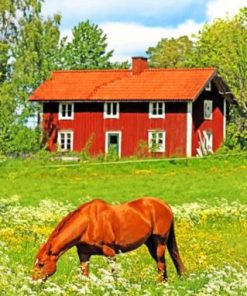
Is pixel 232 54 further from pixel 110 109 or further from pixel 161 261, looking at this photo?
pixel 161 261

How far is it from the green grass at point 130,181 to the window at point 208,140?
1353 centimetres

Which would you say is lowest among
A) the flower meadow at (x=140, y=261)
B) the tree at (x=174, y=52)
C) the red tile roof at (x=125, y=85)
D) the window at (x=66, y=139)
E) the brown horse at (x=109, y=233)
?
the flower meadow at (x=140, y=261)

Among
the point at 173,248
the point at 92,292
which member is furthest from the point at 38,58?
the point at 92,292

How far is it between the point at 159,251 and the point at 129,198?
59.0ft

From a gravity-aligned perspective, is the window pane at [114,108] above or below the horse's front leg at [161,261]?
above

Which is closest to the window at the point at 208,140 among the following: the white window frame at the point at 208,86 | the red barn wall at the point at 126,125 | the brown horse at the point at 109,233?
the red barn wall at the point at 126,125

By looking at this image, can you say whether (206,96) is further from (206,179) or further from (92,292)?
(92,292)

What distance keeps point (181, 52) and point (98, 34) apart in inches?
429

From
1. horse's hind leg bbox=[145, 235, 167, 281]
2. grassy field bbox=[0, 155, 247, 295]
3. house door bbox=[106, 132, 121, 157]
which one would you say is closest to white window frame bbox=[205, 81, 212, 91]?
house door bbox=[106, 132, 121, 157]

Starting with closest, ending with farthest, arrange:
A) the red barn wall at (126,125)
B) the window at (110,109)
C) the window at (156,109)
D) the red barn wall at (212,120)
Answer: the red barn wall at (126,125)
the window at (156,109)
the red barn wall at (212,120)
the window at (110,109)

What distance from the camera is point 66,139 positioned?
66812 millimetres

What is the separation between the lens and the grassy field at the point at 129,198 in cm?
1111

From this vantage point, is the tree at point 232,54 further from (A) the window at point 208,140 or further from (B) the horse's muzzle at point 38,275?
(B) the horse's muzzle at point 38,275

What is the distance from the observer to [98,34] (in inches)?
4380
